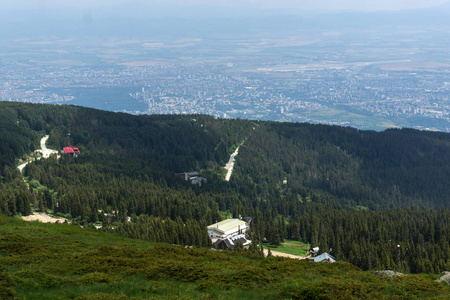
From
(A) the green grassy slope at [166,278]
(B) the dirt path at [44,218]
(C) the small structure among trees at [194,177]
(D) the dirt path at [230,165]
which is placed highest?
(A) the green grassy slope at [166,278]

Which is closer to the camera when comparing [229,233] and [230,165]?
[229,233]

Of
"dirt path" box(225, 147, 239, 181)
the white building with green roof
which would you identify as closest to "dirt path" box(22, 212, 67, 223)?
the white building with green roof

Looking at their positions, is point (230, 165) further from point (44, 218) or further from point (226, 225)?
point (44, 218)

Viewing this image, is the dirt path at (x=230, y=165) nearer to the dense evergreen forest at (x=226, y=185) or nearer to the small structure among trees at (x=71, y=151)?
the dense evergreen forest at (x=226, y=185)

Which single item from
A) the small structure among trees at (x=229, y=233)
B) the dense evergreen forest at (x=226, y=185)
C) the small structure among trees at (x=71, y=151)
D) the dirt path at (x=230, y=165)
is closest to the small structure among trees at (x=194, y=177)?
the dense evergreen forest at (x=226, y=185)

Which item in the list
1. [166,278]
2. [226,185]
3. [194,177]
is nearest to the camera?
[166,278]

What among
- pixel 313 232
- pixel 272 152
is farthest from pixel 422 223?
pixel 272 152

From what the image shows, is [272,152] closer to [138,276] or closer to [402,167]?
[402,167]

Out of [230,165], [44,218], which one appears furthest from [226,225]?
[230,165]
